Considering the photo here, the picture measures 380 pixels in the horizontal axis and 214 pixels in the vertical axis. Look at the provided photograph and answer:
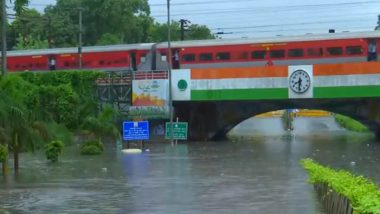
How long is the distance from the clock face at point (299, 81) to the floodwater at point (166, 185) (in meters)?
12.4

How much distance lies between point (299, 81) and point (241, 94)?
416cm

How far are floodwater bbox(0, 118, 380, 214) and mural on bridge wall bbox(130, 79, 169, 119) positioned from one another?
1454 centimetres

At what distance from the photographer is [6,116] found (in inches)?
758

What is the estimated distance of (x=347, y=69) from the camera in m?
41.3

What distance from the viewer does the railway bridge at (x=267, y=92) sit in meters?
41.9

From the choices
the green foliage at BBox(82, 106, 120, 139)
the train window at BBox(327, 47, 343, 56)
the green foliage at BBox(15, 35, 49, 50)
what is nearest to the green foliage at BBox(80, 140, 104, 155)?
the green foliage at BBox(82, 106, 120, 139)

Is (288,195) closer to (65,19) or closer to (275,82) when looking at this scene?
(275,82)

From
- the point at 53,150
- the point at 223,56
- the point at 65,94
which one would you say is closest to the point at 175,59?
the point at 223,56

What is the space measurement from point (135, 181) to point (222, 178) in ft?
8.79

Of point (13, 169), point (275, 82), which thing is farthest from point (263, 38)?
point (13, 169)

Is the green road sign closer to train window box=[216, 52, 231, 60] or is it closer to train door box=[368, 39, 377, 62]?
train window box=[216, 52, 231, 60]

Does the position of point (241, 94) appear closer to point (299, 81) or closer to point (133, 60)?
point (299, 81)

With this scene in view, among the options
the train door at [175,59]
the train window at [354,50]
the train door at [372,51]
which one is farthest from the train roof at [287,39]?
the train window at [354,50]

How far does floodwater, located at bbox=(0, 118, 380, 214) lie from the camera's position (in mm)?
13662
